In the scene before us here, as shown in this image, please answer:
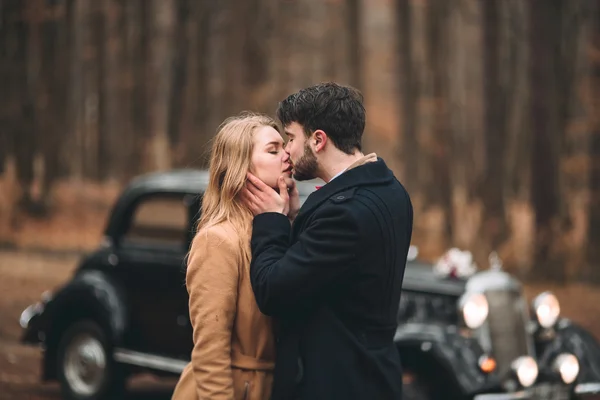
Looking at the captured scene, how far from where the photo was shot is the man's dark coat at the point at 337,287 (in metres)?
3.41

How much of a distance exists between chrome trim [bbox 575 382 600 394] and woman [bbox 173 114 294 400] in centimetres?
406

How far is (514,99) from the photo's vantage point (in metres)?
17.8

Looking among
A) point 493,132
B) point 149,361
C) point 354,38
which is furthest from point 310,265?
point 354,38

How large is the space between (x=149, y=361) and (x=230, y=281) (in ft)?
14.6

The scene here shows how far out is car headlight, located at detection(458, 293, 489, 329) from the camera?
707 centimetres

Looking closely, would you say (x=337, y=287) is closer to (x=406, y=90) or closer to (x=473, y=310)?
(x=473, y=310)

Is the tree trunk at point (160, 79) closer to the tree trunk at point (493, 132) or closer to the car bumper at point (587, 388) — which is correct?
the tree trunk at point (493, 132)

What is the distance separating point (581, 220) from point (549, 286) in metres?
1.69

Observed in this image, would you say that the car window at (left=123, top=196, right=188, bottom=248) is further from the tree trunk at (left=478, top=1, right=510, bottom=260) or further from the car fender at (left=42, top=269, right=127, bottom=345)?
the tree trunk at (left=478, top=1, right=510, bottom=260)

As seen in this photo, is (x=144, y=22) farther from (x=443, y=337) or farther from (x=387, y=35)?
(x=443, y=337)

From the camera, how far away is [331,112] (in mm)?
3525

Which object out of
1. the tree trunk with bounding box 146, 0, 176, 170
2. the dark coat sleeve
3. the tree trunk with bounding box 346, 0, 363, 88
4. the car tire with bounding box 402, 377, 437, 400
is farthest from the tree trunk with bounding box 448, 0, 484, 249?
the dark coat sleeve

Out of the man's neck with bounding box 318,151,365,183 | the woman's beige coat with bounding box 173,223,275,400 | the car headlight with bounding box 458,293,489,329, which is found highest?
the man's neck with bounding box 318,151,365,183

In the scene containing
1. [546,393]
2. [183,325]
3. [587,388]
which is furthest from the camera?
[183,325]
